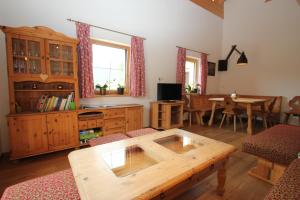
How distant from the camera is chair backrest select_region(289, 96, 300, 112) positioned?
3766 millimetres

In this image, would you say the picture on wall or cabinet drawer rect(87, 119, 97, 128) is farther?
the picture on wall

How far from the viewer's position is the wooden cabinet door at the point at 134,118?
302 centimetres

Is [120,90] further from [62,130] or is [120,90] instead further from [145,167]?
[145,167]

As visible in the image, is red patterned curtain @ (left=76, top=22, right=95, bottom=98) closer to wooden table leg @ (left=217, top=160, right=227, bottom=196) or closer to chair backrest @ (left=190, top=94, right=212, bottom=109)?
wooden table leg @ (left=217, top=160, right=227, bottom=196)

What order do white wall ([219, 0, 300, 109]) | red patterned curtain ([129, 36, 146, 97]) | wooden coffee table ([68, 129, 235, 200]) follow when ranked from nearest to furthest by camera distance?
wooden coffee table ([68, 129, 235, 200]), red patterned curtain ([129, 36, 146, 97]), white wall ([219, 0, 300, 109])

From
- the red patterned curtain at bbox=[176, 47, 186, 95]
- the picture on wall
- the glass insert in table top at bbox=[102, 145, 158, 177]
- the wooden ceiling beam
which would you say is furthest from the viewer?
the picture on wall

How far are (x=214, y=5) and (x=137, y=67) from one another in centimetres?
392

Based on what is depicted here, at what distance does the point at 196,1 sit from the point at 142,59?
2.83m

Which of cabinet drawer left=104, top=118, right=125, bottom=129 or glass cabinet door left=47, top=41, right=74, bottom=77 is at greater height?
glass cabinet door left=47, top=41, right=74, bottom=77

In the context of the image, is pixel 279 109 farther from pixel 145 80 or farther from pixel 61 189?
pixel 61 189

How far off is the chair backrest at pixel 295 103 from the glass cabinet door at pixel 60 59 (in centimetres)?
532

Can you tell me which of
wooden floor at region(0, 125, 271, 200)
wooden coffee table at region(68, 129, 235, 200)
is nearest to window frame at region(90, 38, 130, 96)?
wooden floor at region(0, 125, 271, 200)

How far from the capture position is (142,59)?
340 cm

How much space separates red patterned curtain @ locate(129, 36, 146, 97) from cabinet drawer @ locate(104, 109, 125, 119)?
622 mm
